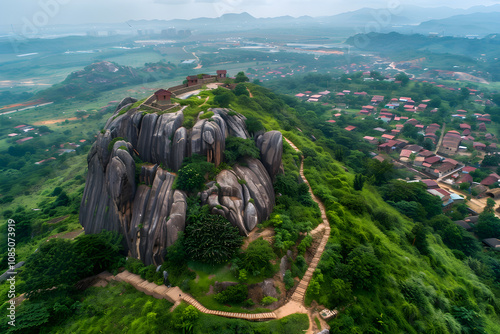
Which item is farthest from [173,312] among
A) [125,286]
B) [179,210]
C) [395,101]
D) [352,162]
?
[395,101]

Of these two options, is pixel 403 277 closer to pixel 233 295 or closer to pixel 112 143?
pixel 233 295

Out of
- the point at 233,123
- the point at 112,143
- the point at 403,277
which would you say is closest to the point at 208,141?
the point at 233,123

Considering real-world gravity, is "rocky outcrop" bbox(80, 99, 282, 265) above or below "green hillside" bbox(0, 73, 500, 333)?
above

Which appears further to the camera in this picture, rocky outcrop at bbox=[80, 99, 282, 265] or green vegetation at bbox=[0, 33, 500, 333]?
rocky outcrop at bbox=[80, 99, 282, 265]

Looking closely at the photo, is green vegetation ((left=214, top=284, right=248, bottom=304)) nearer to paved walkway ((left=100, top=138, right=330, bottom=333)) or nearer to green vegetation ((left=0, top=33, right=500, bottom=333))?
green vegetation ((left=0, top=33, right=500, bottom=333))

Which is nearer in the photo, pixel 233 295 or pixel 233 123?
pixel 233 295

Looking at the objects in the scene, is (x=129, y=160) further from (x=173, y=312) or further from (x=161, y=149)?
(x=173, y=312)

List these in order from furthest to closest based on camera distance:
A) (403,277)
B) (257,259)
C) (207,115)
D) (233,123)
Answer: (233,123) < (207,115) < (403,277) < (257,259)

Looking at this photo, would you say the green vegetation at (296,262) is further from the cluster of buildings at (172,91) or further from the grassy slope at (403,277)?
the cluster of buildings at (172,91)

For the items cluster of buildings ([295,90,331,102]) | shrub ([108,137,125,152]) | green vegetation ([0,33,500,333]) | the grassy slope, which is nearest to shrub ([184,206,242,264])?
green vegetation ([0,33,500,333])
